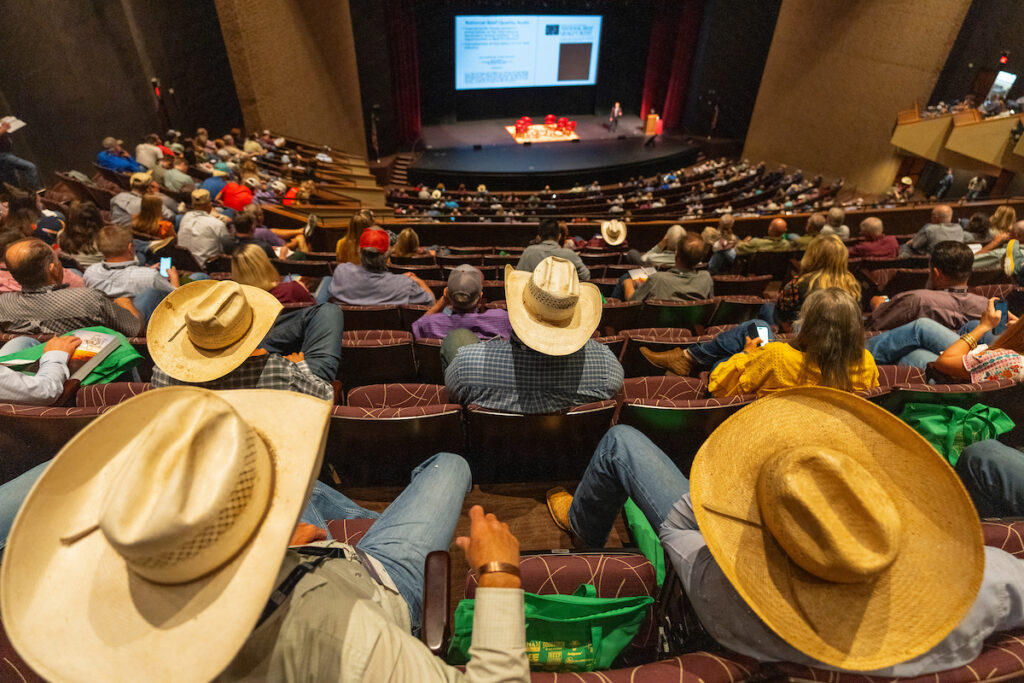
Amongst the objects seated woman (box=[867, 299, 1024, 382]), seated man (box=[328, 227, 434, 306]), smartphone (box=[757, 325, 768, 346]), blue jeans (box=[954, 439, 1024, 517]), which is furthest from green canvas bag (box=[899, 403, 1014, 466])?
seated man (box=[328, 227, 434, 306])

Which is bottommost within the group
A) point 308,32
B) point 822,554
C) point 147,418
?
point 822,554

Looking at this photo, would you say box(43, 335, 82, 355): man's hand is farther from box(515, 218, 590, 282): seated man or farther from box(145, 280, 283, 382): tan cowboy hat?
box(515, 218, 590, 282): seated man

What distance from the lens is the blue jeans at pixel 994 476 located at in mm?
1689

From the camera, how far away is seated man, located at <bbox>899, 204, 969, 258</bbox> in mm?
5051

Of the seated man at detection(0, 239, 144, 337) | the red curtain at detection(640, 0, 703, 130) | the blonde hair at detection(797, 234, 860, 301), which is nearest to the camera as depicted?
the seated man at detection(0, 239, 144, 337)

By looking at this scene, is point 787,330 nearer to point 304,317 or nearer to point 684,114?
point 304,317

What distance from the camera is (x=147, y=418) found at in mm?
1040

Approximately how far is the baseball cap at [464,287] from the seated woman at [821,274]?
2.16 meters

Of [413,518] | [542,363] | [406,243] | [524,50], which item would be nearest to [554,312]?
[542,363]

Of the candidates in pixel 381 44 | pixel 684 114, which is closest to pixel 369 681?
pixel 381 44

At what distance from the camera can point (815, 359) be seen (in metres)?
2.08

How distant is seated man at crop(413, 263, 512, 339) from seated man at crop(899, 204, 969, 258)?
16.8 ft

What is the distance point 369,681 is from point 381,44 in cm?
1569

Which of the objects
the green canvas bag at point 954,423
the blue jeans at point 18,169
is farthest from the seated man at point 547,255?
the blue jeans at point 18,169
